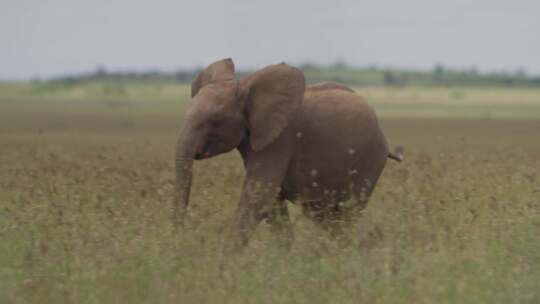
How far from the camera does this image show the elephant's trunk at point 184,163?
1087cm

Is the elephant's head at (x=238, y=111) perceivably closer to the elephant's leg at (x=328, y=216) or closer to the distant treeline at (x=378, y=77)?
the elephant's leg at (x=328, y=216)

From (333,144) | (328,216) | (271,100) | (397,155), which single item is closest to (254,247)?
(328,216)

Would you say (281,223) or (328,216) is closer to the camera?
(281,223)

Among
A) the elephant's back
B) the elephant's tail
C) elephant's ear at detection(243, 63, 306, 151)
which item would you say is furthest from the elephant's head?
the elephant's tail

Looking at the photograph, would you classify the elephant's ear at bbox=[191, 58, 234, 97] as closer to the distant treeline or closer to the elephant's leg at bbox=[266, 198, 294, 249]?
the elephant's leg at bbox=[266, 198, 294, 249]

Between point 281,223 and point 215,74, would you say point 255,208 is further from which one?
point 215,74

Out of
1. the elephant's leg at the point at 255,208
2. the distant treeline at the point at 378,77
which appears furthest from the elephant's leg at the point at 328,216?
the distant treeline at the point at 378,77

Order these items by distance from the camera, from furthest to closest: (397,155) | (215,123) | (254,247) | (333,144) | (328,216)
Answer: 1. (397,155)
2. (333,144)
3. (328,216)
4. (215,123)
5. (254,247)

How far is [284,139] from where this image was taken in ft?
38.2

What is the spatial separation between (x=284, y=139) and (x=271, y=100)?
1.23ft

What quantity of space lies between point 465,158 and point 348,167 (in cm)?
420

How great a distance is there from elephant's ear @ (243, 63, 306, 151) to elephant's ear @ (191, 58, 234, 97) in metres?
0.23

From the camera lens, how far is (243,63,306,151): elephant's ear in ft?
37.7

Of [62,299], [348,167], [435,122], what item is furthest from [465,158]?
[435,122]
